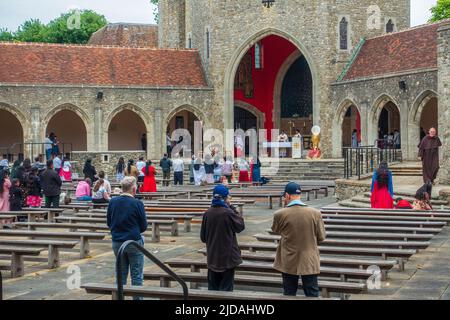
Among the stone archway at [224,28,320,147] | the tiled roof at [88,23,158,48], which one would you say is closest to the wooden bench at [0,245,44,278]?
the stone archway at [224,28,320,147]

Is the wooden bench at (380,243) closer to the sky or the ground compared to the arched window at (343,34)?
closer to the ground

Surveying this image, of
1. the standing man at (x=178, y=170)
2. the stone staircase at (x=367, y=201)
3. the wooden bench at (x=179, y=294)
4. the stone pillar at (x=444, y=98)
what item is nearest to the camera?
the wooden bench at (x=179, y=294)

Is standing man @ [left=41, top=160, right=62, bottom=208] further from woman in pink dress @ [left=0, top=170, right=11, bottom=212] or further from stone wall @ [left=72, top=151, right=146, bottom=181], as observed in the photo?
stone wall @ [left=72, top=151, right=146, bottom=181]

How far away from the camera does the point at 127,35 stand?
51.1 meters

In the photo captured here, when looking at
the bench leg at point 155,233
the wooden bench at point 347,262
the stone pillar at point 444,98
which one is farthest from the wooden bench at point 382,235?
the stone pillar at point 444,98

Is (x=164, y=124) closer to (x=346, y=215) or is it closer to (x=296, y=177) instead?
(x=296, y=177)

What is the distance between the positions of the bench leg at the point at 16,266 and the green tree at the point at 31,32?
52.4m

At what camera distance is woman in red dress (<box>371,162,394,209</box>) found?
1263cm

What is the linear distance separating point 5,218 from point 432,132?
971 centimetres

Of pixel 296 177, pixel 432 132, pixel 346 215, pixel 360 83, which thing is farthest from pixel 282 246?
pixel 360 83

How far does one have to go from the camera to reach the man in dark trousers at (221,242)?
7.18 m

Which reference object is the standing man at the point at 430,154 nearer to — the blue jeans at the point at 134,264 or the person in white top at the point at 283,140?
the blue jeans at the point at 134,264

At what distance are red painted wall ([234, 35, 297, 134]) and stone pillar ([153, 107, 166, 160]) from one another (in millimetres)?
5395

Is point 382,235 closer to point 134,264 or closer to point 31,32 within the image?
point 134,264
